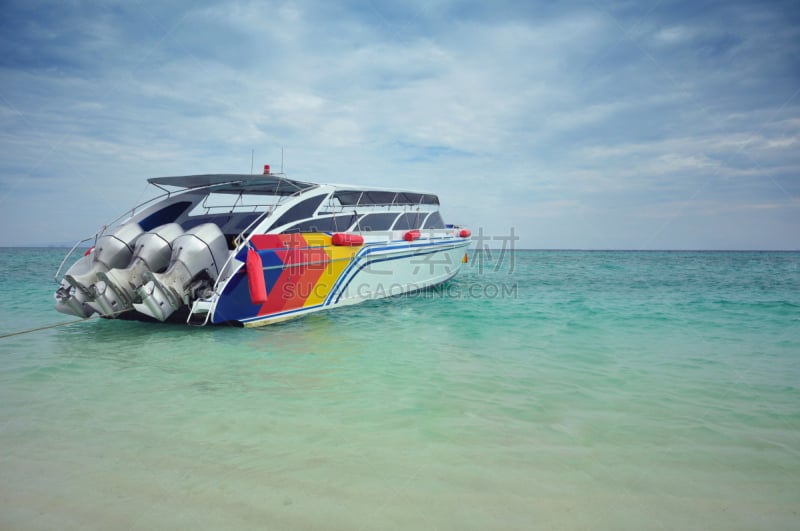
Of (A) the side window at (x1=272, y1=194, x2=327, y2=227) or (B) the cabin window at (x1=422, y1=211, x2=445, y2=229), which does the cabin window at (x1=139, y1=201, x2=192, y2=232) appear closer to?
(A) the side window at (x1=272, y1=194, x2=327, y2=227)

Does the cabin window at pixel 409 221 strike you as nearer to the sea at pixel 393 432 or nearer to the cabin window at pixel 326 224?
the cabin window at pixel 326 224

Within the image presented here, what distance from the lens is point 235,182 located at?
8430 millimetres

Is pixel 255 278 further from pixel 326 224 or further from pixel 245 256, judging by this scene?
pixel 326 224

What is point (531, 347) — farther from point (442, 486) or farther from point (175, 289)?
point (175, 289)

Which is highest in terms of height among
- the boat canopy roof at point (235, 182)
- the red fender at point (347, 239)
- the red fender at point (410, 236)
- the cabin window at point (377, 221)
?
the boat canopy roof at point (235, 182)

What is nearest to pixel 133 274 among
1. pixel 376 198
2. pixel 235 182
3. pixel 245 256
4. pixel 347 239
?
pixel 245 256

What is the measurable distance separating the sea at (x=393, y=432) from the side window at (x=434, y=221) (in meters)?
6.38

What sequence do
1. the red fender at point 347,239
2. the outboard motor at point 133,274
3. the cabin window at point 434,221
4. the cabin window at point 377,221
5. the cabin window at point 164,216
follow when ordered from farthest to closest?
the cabin window at point 434,221
the cabin window at point 377,221
the red fender at point 347,239
the cabin window at point 164,216
the outboard motor at point 133,274

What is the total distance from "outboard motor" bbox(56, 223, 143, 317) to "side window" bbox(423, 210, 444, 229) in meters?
7.29

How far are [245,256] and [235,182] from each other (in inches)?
90.5

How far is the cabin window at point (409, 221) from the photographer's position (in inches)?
448

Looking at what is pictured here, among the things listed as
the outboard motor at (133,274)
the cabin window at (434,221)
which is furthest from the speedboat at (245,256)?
the cabin window at (434,221)

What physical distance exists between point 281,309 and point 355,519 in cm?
580

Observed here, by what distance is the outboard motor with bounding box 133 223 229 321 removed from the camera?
6375mm
